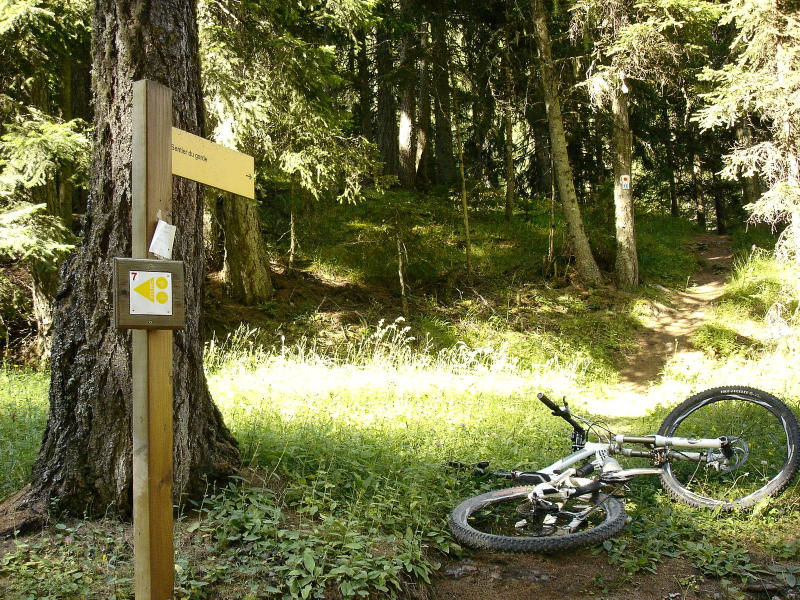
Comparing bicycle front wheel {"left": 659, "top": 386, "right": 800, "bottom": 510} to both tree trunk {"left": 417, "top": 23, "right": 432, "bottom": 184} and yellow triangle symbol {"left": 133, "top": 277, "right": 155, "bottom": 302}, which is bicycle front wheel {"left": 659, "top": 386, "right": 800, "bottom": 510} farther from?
tree trunk {"left": 417, "top": 23, "right": 432, "bottom": 184}

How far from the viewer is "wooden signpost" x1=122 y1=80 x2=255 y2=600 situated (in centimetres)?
266

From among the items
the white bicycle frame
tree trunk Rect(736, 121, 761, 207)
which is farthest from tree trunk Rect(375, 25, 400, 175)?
the white bicycle frame

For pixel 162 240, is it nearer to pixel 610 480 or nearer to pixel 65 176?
pixel 610 480

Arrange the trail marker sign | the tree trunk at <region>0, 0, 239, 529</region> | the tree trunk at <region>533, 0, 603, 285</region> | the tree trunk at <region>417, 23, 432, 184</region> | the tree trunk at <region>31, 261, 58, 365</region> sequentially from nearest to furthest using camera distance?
1. the trail marker sign
2. the tree trunk at <region>0, 0, 239, 529</region>
3. the tree trunk at <region>31, 261, 58, 365</region>
4. the tree trunk at <region>533, 0, 603, 285</region>
5. the tree trunk at <region>417, 23, 432, 184</region>

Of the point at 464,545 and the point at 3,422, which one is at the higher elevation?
the point at 3,422

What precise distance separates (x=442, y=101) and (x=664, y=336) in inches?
Answer: 359

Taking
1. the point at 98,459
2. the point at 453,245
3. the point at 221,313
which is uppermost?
the point at 453,245

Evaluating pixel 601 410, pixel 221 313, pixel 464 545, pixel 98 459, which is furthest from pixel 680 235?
pixel 98 459

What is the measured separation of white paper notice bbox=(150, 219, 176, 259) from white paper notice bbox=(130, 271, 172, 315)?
0.11 m

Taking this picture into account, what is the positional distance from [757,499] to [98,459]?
462 cm

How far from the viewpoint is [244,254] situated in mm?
11148

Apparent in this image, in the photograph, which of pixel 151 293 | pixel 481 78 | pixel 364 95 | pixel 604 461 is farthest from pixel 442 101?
pixel 151 293

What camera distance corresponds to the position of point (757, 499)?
4.55 meters

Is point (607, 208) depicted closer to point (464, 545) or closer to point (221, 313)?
point (221, 313)
